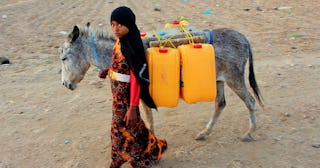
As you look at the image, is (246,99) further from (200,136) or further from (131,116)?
(131,116)

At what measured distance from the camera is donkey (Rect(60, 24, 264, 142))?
14.7 ft

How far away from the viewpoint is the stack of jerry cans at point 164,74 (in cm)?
394

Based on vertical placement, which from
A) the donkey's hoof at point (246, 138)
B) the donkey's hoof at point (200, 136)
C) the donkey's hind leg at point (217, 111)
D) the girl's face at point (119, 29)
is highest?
the girl's face at point (119, 29)

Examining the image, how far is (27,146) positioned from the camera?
5.00 m

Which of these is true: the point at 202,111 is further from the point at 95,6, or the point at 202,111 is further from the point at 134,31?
the point at 95,6

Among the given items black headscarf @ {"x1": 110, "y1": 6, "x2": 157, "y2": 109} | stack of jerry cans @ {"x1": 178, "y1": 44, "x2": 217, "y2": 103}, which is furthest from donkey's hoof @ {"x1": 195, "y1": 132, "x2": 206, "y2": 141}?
black headscarf @ {"x1": 110, "y1": 6, "x2": 157, "y2": 109}

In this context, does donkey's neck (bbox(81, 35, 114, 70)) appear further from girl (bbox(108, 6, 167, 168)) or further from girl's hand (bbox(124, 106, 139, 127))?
girl's hand (bbox(124, 106, 139, 127))

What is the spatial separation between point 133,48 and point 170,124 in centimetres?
204

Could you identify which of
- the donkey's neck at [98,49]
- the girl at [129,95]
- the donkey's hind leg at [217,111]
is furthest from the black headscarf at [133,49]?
the donkey's hind leg at [217,111]

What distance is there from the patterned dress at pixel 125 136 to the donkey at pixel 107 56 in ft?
1.76

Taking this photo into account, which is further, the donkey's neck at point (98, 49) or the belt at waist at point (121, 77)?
the donkey's neck at point (98, 49)

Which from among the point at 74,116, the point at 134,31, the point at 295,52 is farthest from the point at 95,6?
the point at 134,31

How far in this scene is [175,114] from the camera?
5.79 meters

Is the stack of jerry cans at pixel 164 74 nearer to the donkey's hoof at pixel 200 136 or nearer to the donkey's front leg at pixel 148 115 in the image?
the donkey's front leg at pixel 148 115
